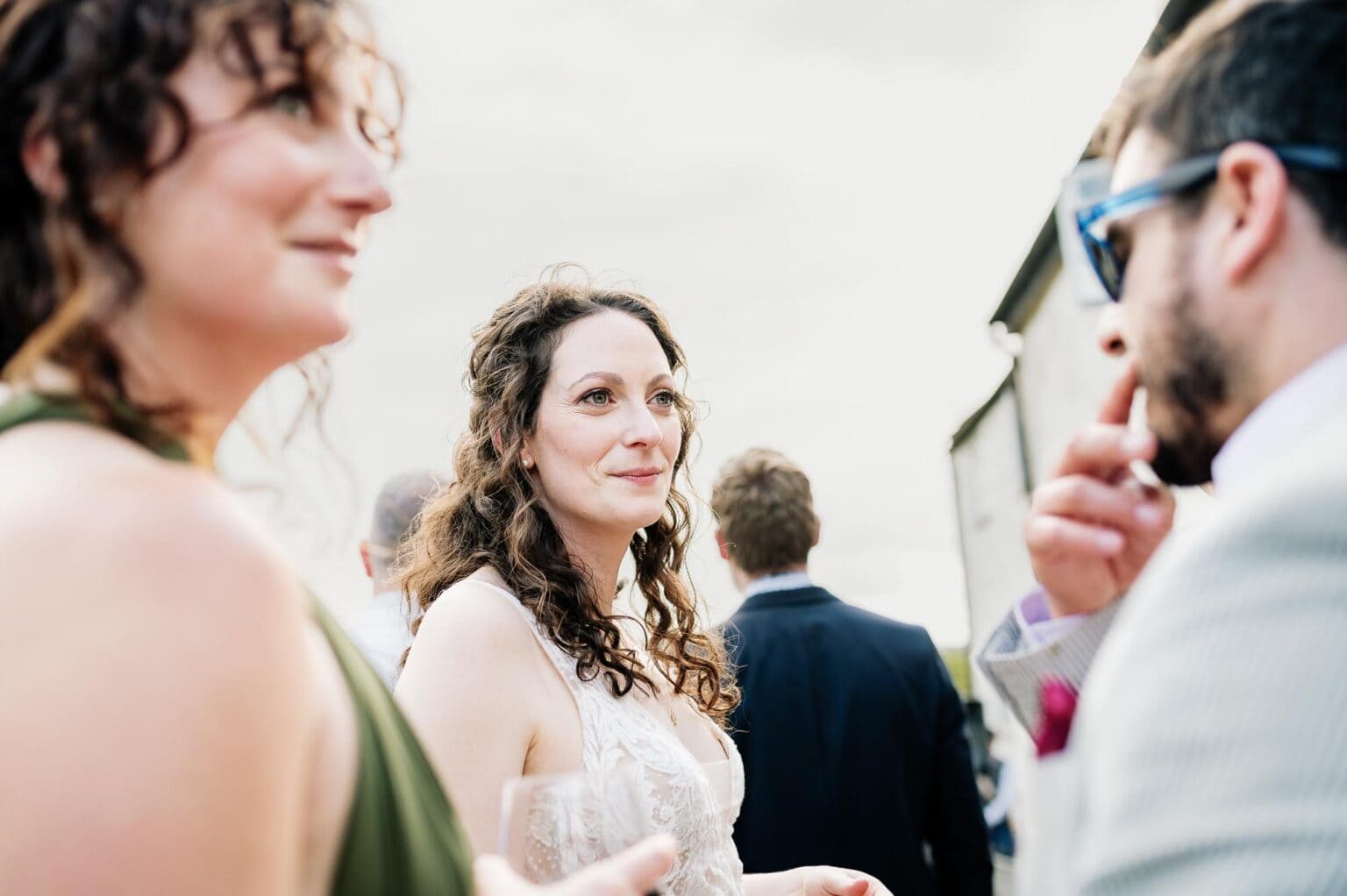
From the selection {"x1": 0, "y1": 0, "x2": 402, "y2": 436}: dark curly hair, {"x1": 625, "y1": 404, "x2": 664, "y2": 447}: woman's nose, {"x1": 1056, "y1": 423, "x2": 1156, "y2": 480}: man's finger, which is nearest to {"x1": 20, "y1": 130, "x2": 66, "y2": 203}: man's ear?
{"x1": 0, "y1": 0, "x2": 402, "y2": 436}: dark curly hair

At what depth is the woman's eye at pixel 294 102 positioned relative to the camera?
1068mm

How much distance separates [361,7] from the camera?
3.94 feet

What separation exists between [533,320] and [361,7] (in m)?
1.97

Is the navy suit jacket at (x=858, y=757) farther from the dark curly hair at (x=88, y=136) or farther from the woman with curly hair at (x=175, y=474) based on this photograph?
the dark curly hair at (x=88, y=136)

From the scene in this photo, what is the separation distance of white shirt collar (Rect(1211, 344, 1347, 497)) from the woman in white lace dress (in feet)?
4.39

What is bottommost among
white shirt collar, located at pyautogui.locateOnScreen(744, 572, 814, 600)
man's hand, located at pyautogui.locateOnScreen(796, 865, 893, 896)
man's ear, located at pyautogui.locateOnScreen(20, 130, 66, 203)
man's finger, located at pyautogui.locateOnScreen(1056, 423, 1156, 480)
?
white shirt collar, located at pyautogui.locateOnScreen(744, 572, 814, 600)

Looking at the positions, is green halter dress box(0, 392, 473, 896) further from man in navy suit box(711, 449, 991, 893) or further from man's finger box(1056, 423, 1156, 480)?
man in navy suit box(711, 449, 991, 893)

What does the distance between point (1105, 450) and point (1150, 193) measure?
36 centimetres

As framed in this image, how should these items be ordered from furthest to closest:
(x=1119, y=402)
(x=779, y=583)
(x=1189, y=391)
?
(x=779, y=583) < (x=1119, y=402) < (x=1189, y=391)

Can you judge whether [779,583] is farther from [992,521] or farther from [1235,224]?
[992,521]

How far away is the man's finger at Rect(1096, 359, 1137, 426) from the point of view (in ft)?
5.72

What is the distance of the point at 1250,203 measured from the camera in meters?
1.39

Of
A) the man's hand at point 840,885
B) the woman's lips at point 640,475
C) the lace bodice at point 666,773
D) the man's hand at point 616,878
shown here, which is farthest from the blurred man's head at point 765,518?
the man's hand at point 616,878

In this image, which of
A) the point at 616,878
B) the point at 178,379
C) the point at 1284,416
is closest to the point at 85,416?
the point at 178,379
